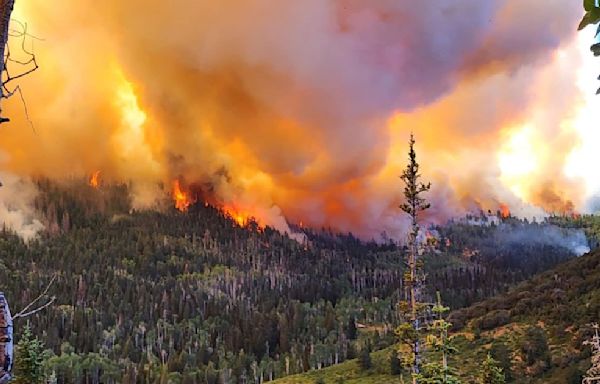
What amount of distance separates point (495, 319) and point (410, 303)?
160425 mm

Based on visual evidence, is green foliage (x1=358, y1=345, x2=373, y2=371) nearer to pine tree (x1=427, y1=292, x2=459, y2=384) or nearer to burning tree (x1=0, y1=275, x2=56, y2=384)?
pine tree (x1=427, y1=292, x2=459, y2=384)

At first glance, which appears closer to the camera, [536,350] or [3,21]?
[3,21]

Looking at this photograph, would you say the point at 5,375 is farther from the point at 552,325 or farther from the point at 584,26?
the point at 552,325

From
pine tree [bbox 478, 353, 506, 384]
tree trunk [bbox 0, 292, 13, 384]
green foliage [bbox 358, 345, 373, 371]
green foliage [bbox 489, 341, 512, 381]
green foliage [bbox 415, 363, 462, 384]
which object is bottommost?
green foliage [bbox 358, 345, 373, 371]

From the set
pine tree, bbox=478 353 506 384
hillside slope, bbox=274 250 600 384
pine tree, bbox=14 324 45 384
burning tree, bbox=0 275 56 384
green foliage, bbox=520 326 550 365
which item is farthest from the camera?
green foliage, bbox=520 326 550 365

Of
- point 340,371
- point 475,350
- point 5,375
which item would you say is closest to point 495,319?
point 475,350

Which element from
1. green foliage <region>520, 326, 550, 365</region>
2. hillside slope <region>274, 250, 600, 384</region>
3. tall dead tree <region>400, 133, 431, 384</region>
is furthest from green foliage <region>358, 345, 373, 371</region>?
tall dead tree <region>400, 133, 431, 384</region>

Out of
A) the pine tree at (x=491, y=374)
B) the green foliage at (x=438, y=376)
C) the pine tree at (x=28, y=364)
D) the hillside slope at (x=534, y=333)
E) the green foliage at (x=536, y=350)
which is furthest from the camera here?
the green foliage at (x=536, y=350)

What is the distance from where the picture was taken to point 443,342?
23.9 metres

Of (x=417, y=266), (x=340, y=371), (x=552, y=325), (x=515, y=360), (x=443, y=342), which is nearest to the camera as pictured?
(x=443, y=342)

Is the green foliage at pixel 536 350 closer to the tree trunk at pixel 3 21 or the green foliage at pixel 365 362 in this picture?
the green foliage at pixel 365 362

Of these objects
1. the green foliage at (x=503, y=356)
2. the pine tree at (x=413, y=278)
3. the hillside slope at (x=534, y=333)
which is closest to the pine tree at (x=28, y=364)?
the pine tree at (x=413, y=278)

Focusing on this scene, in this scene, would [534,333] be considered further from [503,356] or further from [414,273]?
[414,273]

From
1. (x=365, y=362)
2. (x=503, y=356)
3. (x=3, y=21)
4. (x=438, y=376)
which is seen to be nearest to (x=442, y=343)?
(x=438, y=376)
